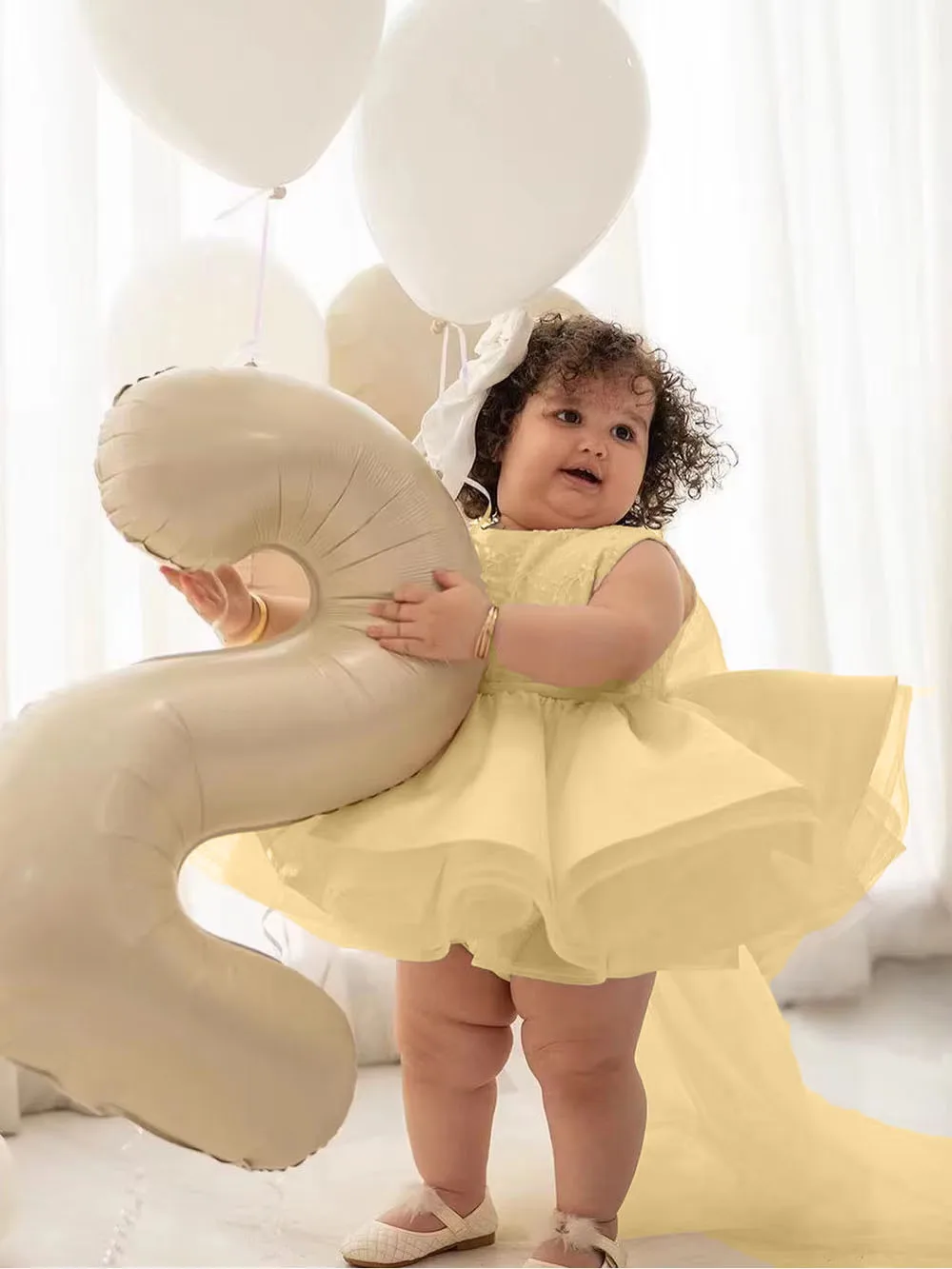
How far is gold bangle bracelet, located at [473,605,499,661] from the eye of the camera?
102 cm

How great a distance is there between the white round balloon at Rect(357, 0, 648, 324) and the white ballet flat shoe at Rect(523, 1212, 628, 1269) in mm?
769

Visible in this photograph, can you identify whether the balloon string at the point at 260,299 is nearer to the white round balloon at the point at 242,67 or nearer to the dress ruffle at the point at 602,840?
the white round balloon at the point at 242,67

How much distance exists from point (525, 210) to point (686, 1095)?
90 cm


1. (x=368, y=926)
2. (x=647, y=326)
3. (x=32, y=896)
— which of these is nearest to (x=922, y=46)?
(x=647, y=326)

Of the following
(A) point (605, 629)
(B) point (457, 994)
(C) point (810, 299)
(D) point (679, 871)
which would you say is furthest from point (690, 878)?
(C) point (810, 299)

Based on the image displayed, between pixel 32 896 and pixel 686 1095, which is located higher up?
pixel 32 896

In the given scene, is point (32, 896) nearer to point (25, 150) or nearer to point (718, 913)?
point (718, 913)

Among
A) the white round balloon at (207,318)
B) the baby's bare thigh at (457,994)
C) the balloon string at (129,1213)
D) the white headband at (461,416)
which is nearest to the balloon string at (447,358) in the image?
the white headband at (461,416)

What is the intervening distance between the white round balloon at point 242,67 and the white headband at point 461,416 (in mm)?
224

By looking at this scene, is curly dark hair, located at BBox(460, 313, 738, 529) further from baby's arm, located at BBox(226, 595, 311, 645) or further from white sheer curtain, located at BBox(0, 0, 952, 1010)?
white sheer curtain, located at BBox(0, 0, 952, 1010)

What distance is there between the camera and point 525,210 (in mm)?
1072

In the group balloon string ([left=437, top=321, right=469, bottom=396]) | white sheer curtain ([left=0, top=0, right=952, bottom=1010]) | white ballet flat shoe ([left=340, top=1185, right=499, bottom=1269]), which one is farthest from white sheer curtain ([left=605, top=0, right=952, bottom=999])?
white ballet flat shoe ([left=340, top=1185, right=499, bottom=1269])

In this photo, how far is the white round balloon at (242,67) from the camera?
103cm

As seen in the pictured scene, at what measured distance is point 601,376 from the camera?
1.19 m
